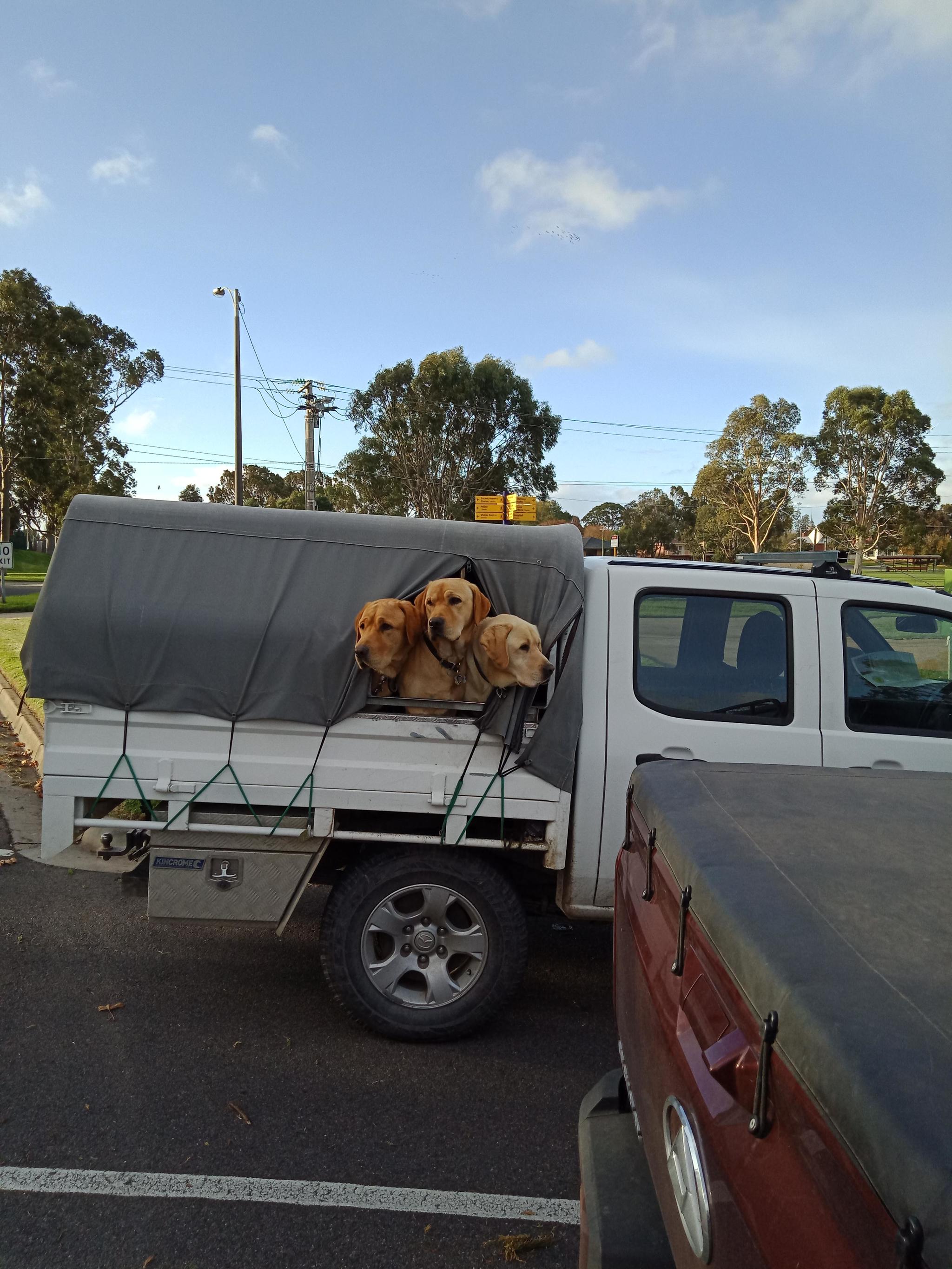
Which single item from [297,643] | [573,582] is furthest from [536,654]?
[297,643]

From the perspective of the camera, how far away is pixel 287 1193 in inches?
112

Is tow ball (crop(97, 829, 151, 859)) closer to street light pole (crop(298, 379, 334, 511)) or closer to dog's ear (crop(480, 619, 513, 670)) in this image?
dog's ear (crop(480, 619, 513, 670))

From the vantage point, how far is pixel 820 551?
4.51 metres

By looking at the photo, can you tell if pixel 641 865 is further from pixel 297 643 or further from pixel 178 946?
Answer: pixel 178 946

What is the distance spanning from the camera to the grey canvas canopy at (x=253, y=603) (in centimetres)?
363

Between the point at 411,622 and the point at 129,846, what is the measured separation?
158cm

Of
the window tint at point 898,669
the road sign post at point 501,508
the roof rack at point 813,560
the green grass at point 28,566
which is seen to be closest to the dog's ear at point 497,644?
the roof rack at point 813,560

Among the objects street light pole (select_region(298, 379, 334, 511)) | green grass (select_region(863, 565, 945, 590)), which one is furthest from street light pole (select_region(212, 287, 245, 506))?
green grass (select_region(863, 565, 945, 590))

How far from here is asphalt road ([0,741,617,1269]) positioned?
266 centimetres

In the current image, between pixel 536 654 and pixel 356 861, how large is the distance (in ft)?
3.95

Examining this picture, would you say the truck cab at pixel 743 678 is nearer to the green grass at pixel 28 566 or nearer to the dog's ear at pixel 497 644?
the dog's ear at pixel 497 644

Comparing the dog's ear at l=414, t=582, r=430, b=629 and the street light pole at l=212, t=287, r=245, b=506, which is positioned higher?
the street light pole at l=212, t=287, r=245, b=506

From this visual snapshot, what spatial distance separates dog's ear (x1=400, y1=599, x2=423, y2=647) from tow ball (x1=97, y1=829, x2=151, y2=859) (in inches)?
55.1

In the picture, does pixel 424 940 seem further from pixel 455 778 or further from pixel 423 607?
pixel 423 607
